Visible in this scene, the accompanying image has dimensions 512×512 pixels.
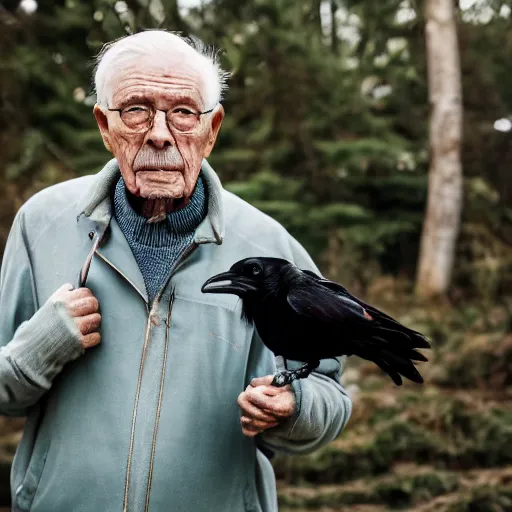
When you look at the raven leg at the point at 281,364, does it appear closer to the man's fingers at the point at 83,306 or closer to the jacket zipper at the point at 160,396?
the jacket zipper at the point at 160,396

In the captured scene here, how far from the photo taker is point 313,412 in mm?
1825

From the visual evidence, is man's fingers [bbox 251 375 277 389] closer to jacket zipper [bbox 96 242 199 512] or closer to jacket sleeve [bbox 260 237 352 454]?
jacket sleeve [bbox 260 237 352 454]

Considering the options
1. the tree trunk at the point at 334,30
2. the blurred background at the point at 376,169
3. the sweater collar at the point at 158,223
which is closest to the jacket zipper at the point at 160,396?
the sweater collar at the point at 158,223

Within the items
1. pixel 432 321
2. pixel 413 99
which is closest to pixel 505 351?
pixel 432 321

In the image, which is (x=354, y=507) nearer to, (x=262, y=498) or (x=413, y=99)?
(x=262, y=498)

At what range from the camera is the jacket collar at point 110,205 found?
1.93 m

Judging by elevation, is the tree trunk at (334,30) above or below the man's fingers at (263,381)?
above

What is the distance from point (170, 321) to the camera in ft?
6.20

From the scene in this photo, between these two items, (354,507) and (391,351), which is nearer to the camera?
(391,351)

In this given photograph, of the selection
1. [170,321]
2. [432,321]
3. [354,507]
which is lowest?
[354,507]

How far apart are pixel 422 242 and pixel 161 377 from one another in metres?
6.46

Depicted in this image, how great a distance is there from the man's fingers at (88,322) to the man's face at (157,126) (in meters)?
0.31

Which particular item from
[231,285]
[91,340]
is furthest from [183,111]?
[91,340]

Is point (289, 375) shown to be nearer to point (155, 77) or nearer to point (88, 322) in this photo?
point (88, 322)
